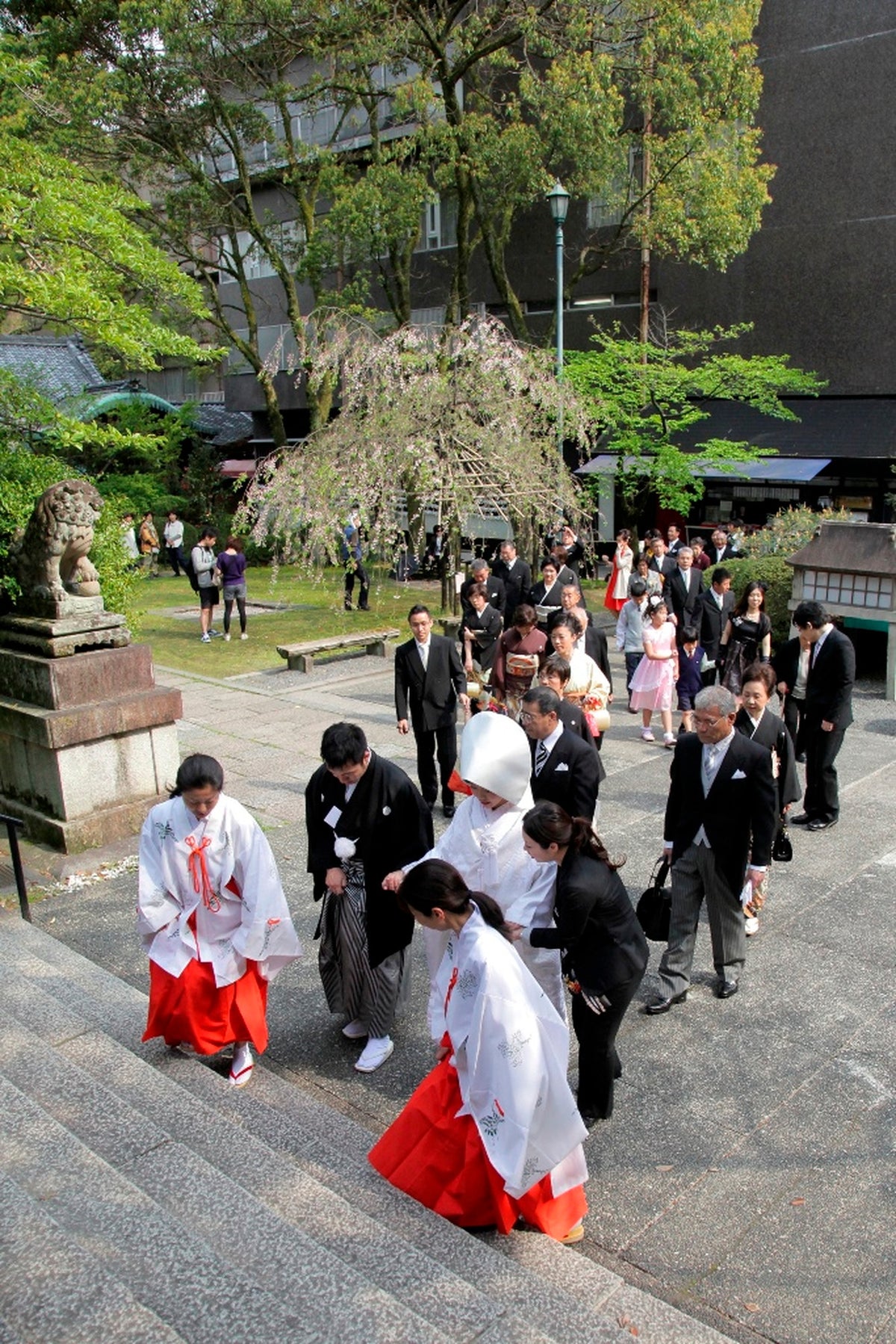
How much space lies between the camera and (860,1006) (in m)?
5.32

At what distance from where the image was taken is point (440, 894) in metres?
3.59

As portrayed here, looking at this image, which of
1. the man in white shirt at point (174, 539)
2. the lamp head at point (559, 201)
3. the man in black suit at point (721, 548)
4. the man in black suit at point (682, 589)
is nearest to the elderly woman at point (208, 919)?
the man in black suit at point (682, 589)

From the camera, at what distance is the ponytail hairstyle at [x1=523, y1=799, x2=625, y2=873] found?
155 inches

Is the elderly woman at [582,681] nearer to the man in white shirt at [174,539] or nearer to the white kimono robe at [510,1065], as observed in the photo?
the white kimono robe at [510,1065]

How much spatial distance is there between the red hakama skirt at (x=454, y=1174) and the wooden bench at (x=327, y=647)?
1056 cm

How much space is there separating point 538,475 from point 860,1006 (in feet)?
40.0

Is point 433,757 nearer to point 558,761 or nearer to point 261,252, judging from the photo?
point 558,761

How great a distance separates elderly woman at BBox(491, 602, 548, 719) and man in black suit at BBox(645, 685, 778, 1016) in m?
2.15

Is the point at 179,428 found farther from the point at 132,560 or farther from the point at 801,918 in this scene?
the point at 801,918

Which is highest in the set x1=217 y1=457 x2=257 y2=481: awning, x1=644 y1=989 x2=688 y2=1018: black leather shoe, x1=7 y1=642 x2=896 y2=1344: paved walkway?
x1=217 y1=457 x2=257 y2=481: awning

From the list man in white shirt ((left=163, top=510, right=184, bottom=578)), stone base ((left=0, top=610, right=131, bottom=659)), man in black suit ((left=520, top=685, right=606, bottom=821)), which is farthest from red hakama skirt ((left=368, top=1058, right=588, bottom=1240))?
man in white shirt ((left=163, top=510, right=184, bottom=578))

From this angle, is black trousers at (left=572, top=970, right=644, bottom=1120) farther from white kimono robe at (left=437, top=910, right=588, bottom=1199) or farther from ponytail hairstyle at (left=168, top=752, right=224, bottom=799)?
ponytail hairstyle at (left=168, top=752, right=224, bottom=799)

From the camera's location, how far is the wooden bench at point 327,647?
46.0 ft

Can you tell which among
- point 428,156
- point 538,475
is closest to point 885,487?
point 538,475
